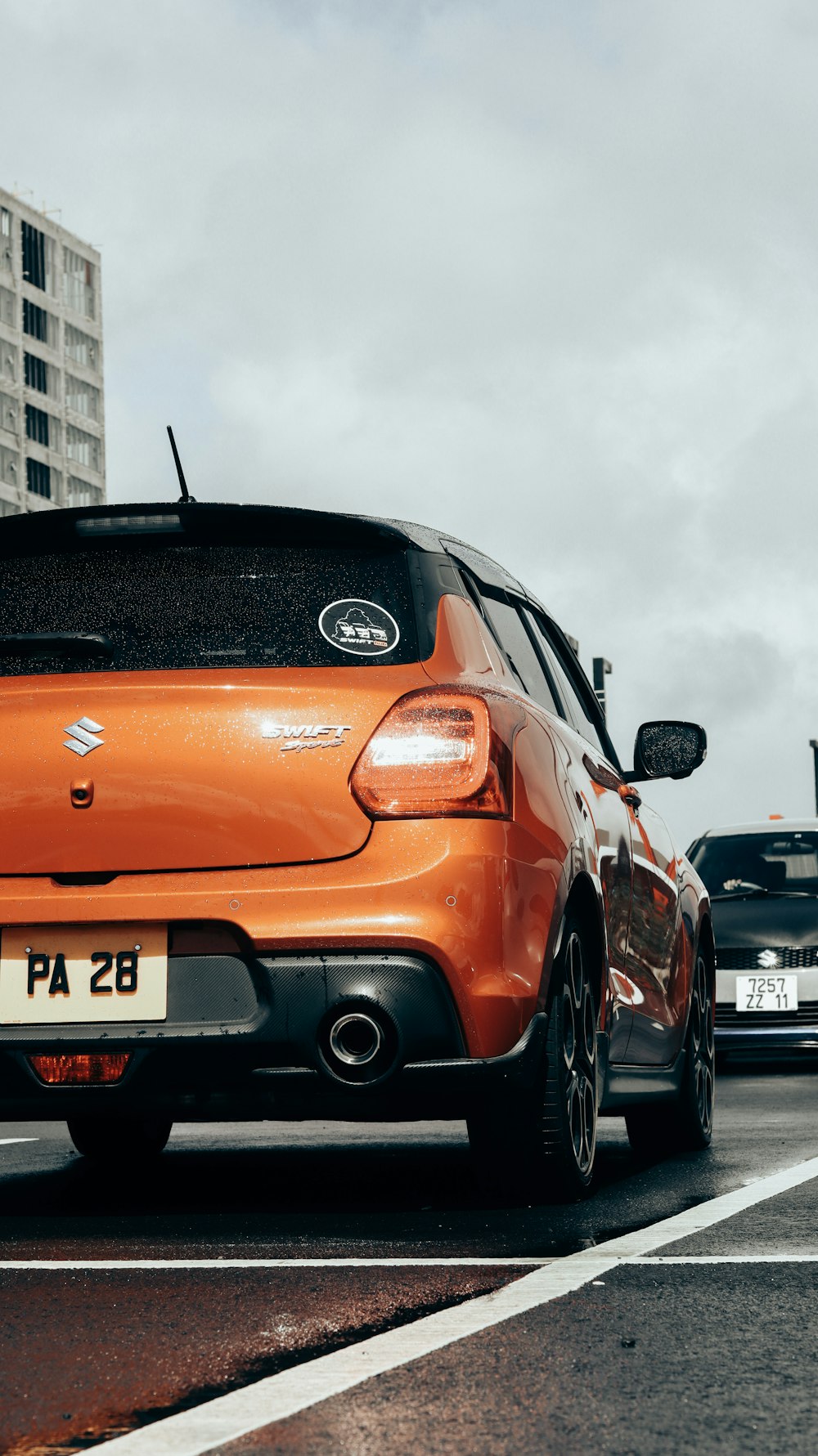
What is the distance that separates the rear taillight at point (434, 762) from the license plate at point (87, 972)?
0.61m

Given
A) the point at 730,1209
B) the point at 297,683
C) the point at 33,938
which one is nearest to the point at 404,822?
the point at 297,683

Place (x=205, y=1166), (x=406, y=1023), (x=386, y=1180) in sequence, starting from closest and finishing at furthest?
(x=406, y=1023)
(x=386, y=1180)
(x=205, y=1166)

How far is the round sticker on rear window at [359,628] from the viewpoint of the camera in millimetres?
5797

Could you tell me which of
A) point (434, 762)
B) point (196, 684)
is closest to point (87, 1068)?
point (196, 684)

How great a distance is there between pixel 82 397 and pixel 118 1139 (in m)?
120

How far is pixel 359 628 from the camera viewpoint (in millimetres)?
5832

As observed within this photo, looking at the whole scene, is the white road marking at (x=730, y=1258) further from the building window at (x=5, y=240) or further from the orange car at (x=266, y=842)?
the building window at (x=5, y=240)

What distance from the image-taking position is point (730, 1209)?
628 cm

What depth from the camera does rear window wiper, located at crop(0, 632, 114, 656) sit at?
5797 millimetres

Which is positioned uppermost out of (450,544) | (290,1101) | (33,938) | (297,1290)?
(450,544)

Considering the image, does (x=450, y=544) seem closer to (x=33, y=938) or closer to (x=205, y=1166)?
(x=33, y=938)

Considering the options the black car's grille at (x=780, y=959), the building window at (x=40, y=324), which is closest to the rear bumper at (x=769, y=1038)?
the black car's grille at (x=780, y=959)

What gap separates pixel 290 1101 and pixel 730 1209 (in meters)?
1.35

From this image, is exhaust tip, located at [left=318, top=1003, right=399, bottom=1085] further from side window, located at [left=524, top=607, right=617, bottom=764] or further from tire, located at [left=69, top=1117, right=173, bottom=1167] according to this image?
tire, located at [left=69, top=1117, right=173, bottom=1167]
